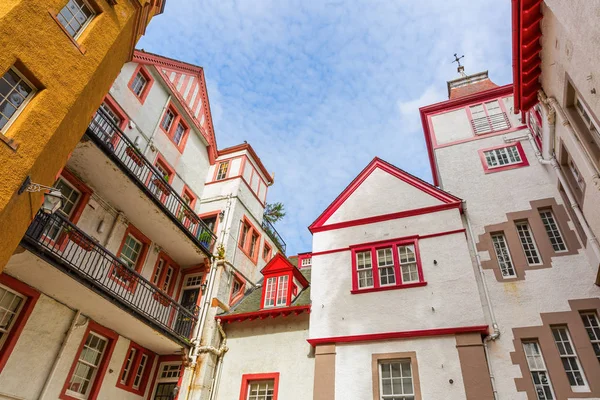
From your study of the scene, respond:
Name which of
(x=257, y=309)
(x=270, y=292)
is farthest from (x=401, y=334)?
(x=257, y=309)

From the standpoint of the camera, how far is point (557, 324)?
1108cm

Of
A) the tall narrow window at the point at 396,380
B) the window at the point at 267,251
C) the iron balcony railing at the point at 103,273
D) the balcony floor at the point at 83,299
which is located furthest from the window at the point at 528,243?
the window at the point at 267,251

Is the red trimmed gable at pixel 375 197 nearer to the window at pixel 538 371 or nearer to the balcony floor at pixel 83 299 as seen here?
the window at pixel 538 371

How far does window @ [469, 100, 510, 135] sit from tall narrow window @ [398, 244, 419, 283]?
6826 mm

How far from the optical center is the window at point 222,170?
70.4 feet

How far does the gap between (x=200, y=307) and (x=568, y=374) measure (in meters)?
13.3

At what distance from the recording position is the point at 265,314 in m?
15.2

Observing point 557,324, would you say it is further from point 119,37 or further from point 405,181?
point 119,37

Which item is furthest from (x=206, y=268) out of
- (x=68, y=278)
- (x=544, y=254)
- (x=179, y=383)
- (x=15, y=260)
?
(x=544, y=254)

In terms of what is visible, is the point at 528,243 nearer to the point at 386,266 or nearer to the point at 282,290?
the point at 386,266

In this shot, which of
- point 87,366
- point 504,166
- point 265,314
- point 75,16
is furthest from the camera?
point 265,314

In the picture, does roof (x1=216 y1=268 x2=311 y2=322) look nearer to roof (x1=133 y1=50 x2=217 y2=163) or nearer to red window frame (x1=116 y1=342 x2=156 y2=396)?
red window frame (x1=116 y1=342 x2=156 y2=396)

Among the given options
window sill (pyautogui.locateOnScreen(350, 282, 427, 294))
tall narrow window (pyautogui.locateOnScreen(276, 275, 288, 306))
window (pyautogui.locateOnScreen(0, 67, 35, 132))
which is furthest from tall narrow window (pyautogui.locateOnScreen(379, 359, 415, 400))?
window (pyautogui.locateOnScreen(0, 67, 35, 132))

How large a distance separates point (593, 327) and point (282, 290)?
1100 centimetres
